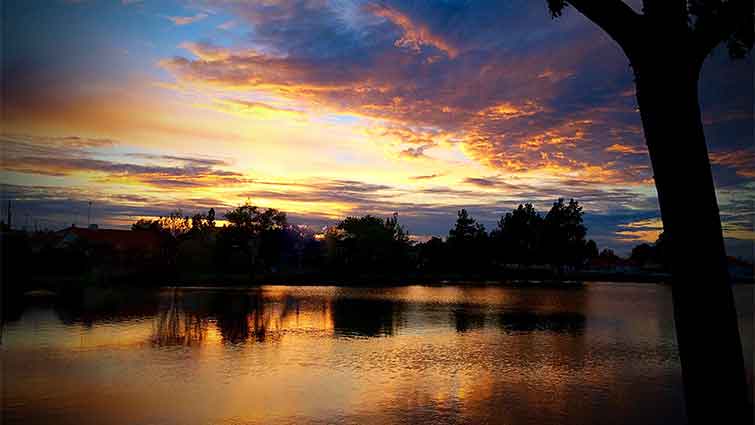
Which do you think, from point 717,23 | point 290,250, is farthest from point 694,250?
point 290,250

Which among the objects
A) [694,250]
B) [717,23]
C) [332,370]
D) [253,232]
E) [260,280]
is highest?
[253,232]

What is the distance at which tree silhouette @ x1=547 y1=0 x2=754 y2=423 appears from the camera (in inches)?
168

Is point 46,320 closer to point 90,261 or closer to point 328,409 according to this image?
point 328,409

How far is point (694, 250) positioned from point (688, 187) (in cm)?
46

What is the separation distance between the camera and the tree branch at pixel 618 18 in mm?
4512

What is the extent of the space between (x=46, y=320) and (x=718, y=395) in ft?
89.7

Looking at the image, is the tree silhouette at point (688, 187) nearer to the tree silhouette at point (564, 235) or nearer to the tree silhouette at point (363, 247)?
the tree silhouette at point (363, 247)

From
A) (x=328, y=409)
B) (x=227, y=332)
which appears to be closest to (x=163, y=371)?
(x=328, y=409)

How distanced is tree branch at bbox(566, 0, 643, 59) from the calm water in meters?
8.02

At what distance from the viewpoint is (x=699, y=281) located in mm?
4293

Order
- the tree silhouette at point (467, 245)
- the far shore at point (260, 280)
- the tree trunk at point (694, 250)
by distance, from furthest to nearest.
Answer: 1. the tree silhouette at point (467, 245)
2. the far shore at point (260, 280)
3. the tree trunk at point (694, 250)

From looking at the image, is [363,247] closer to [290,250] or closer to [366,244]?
[366,244]

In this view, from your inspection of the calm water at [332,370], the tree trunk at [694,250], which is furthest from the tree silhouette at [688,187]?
the calm water at [332,370]

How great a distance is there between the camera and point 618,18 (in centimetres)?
453
